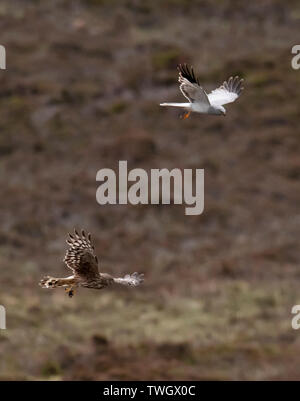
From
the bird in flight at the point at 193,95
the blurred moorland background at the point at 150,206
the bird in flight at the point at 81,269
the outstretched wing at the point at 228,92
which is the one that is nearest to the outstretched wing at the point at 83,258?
the bird in flight at the point at 81,269

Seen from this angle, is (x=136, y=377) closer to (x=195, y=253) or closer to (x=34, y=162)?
(x=195, y=253)

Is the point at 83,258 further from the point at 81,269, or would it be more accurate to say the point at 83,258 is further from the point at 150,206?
the point at 150,206

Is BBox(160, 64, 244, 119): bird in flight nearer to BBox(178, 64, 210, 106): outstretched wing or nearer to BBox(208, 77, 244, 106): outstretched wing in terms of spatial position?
BBox(178, 64, 210, 106): outstretched wing

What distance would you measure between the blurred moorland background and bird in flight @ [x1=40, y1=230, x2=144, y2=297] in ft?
54.9

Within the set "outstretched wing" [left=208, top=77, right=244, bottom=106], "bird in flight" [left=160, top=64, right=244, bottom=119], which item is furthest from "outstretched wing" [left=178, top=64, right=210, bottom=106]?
"outstretched wing" [left=208, top=77, right=244, bottom=106]

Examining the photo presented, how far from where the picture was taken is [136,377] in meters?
22.6

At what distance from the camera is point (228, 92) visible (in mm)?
9203

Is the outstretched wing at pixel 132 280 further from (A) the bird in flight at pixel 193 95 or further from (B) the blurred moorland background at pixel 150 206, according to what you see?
(B) the blurred moorland background at pixel 150 206

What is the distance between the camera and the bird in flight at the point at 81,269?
6016 millimetres

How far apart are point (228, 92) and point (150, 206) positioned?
28275mm

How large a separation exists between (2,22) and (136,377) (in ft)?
109

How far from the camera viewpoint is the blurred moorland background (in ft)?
86.4

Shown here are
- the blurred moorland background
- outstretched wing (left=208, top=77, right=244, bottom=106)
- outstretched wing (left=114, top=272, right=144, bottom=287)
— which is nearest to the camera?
outstretched wing (left=114, top=272, right=144, bottom=287)

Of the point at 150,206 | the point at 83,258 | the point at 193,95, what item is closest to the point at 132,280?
the point at 83,258
